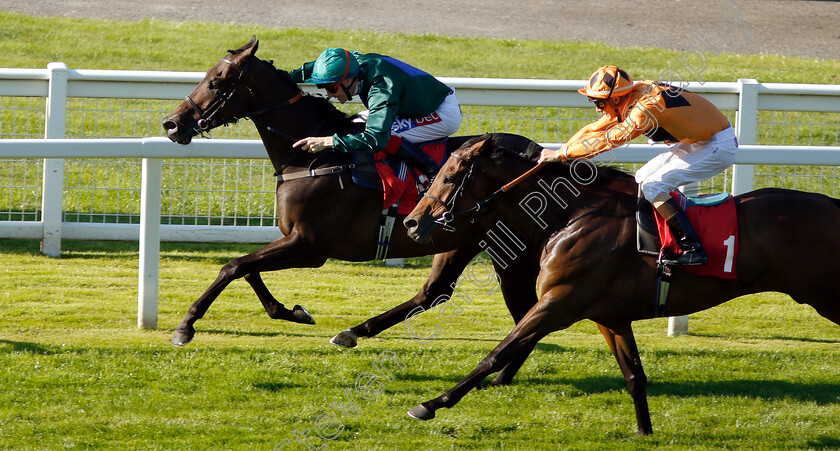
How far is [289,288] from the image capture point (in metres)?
6.79

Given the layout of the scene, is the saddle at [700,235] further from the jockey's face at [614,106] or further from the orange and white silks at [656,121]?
the jockey's face at [614,106]

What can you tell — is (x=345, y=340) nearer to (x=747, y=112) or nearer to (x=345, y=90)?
(x=345, y=90)

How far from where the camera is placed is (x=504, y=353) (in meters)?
4.35

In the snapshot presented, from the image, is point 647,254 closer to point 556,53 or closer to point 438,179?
point 438,179

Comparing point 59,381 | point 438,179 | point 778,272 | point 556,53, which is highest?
point 556,53

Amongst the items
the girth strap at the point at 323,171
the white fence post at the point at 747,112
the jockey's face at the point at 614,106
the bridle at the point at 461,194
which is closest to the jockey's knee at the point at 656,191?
the jockey's face at the point at 614,106

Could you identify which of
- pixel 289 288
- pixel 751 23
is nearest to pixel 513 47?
pixel 751 23

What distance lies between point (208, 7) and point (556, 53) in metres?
4.88

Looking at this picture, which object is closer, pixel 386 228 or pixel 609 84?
pixel 609 84

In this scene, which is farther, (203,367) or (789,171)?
(789,171)

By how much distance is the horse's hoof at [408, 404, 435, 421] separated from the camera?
430 centimetres

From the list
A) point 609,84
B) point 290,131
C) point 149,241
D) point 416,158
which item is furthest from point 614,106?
point 149,241

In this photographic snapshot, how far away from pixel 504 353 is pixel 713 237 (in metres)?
1.11

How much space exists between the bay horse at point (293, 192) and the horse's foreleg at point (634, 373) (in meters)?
0.73
